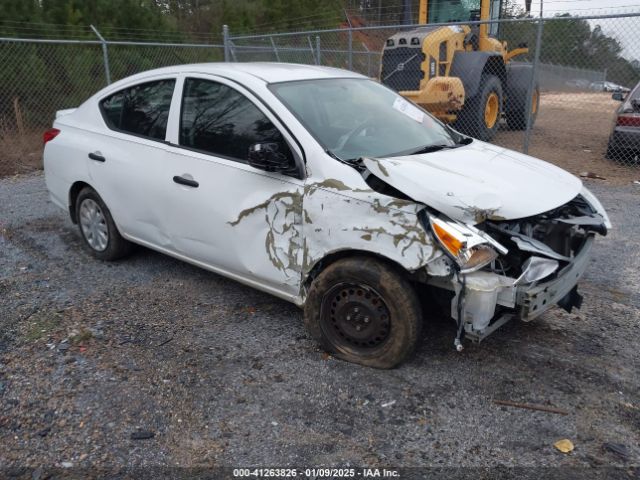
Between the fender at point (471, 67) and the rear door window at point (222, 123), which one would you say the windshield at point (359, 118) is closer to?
the rear door window at point (222, 123)

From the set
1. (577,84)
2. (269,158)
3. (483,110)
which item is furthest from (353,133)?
(577,84)

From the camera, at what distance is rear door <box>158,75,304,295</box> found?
3.42 m

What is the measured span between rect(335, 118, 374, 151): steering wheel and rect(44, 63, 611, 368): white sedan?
0.01m

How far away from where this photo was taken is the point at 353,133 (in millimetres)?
3639

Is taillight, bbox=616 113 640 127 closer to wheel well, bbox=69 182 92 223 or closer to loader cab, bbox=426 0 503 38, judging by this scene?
loader cab, bbox=426 0 503 38

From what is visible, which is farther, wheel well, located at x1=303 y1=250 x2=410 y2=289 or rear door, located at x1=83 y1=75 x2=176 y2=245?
rear door, located at x1=83 y1=75 x2=176 y2=245

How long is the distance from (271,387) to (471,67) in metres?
8.21

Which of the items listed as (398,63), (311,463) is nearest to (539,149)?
(398,63)

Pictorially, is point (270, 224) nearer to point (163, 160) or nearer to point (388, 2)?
point (163, 160)

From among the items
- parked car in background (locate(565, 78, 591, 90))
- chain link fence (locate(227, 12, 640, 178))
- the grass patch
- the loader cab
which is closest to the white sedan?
the grass patch

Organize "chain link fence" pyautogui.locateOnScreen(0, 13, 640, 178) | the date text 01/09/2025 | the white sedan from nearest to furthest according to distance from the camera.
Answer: the date text 01/09/2025 → the white sedan → "chain link fence" pyautogui.locateOnScreen(0, 13, 640, 178)

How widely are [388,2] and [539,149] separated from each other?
55.6 feet

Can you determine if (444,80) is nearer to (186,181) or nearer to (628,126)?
(628,126)

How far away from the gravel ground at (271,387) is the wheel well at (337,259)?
50 centimetres
